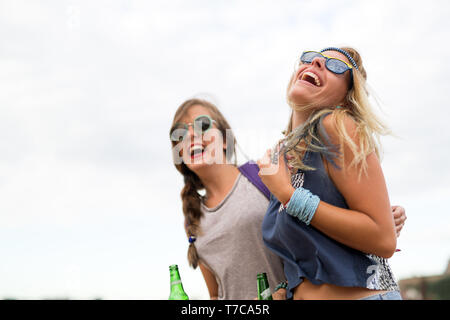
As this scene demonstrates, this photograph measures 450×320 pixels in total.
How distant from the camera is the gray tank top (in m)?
3.09

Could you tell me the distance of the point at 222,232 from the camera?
3244mm

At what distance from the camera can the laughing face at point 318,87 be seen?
8.14 ft

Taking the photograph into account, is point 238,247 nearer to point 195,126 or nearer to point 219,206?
point 219,206

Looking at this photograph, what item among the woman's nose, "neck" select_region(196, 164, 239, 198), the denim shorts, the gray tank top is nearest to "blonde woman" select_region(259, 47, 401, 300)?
the denim shorts

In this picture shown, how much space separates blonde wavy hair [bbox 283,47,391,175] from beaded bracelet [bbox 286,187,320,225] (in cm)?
17

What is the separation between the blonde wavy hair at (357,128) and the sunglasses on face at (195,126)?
1007mm

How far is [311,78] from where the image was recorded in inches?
101

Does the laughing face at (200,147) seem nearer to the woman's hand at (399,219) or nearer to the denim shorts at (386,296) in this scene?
the woman's hand at (399,219)

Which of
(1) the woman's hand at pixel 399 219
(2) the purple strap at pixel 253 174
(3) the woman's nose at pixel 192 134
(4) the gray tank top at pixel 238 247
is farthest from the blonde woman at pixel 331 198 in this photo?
(3) the woman's nose at pixel 192 134

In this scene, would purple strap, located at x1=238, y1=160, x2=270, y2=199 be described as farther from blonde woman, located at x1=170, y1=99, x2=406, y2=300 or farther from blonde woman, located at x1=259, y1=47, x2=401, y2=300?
blonde woman, located at x1=259, y1=47, x2=401, y2=300

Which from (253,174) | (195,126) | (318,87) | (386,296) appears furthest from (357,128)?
(195,126)

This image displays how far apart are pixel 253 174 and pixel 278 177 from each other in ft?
3.79
